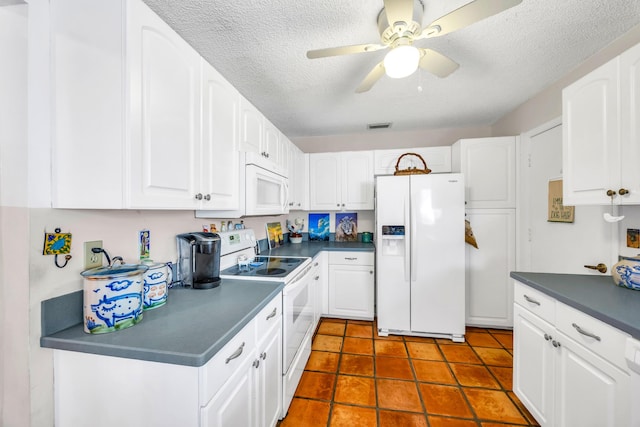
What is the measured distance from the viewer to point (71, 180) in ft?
2.86

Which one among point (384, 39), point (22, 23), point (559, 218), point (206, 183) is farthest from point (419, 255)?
point (22, 23)

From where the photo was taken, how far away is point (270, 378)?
1.32m

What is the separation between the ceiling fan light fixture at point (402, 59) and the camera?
1.23m

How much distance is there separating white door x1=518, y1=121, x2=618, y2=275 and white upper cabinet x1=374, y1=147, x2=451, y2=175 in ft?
2.39

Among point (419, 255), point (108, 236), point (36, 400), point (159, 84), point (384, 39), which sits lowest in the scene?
point (36, 400)

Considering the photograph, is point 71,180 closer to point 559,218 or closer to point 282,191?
point 282,191

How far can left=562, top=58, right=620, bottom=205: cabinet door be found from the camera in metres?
1.23

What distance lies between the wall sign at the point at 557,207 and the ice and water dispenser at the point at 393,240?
1.24m

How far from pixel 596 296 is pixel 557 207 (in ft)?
4.06

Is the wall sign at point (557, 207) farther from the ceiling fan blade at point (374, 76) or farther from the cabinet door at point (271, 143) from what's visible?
the cabinet door at point (271, 143)

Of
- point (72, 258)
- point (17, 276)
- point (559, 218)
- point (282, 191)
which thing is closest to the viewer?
point (17, 276)

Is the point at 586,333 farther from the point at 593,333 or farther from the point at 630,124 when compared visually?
the point at 630,124

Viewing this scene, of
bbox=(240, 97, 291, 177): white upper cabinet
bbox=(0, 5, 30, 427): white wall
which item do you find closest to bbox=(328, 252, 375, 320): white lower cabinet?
bbox=(240, 97, 291, 177): white upper cabinet

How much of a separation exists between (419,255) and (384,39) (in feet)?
6.23
